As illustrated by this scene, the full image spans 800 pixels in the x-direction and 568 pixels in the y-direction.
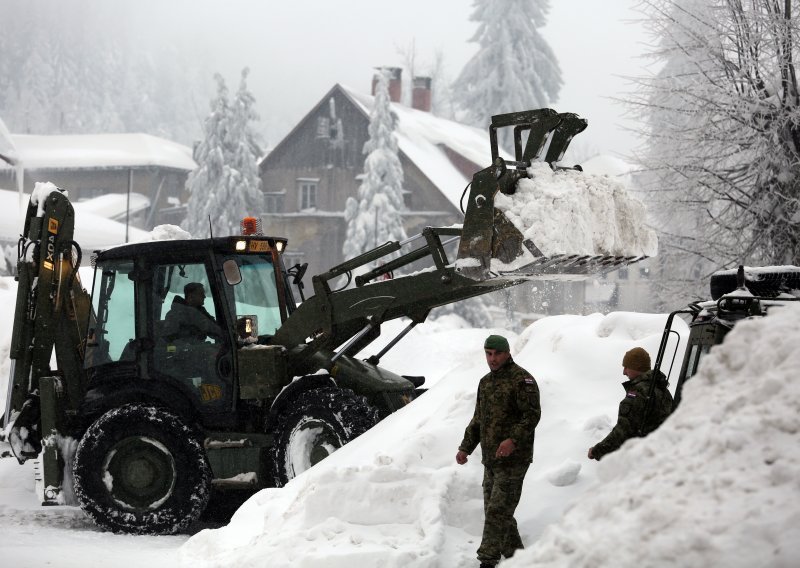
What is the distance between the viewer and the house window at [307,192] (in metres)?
49.6

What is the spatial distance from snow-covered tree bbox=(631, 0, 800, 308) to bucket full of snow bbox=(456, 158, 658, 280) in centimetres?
848

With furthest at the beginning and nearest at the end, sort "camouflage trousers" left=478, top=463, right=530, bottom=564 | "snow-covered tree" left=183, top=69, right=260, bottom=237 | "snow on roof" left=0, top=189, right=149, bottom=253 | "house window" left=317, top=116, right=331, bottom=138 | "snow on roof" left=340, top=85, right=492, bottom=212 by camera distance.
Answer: "house window" left=317, top=116, right=331, bottom=138
"snow-covered tree" left=183, top=69, right=260, bottom=237
"snow on roof" left=340, top=85, right=492, bottom=212
"snow on roof" left=0, top=189, right=149, bottom=253
"camouflage trousers" left=478, top=463, right=530, bottom=564

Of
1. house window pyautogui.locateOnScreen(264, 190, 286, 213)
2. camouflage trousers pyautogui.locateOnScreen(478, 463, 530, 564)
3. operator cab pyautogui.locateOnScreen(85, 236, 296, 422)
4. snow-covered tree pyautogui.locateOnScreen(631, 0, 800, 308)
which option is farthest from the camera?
house window pyautogui.locateOnScreen(264, 190, 286, 213)

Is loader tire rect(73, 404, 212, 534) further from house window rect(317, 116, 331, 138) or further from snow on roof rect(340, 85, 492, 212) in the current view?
house window rect(317, 116, 331, 138)

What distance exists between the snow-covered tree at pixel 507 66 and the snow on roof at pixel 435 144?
259 inches

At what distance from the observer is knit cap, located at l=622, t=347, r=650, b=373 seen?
6.99 meters

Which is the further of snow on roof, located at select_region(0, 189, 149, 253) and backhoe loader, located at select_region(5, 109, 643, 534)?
snow on roof, located at select_region(0, 189, 149, 253)

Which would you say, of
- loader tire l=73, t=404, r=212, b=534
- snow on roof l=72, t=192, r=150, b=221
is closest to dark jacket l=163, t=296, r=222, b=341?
loader tire l=73, t=404, r=212, b=534

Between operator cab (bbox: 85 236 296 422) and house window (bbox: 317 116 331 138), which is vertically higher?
house window (bbox: 317 116 331 138)

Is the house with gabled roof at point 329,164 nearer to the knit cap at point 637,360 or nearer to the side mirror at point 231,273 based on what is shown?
the side mirror at point 231,273

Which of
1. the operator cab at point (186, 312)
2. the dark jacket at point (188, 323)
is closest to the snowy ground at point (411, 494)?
the operator cab at point (186, 312)

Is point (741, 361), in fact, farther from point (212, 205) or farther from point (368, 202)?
point (212, 205)

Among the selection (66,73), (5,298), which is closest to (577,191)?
(5,298)

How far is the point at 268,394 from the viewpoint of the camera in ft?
30.8
